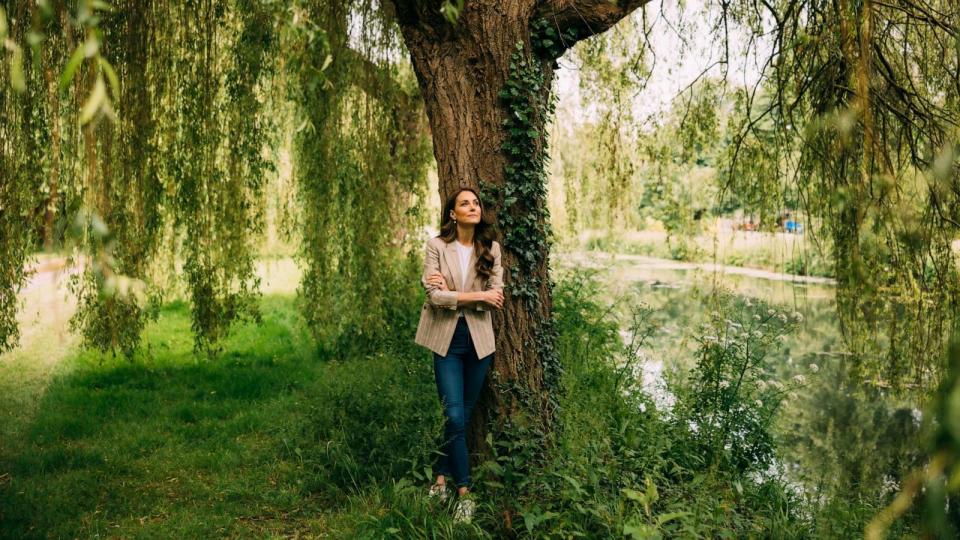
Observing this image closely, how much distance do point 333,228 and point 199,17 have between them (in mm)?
1899

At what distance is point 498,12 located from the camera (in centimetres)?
387

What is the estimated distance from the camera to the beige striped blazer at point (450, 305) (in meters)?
3.71

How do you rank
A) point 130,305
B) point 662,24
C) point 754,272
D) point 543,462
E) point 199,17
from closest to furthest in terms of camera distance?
point 543,462, point 130,305, point 199,17, point 662,24, point 754,272

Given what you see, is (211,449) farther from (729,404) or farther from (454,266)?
(729,404)

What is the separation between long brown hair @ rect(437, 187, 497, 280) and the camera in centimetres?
380

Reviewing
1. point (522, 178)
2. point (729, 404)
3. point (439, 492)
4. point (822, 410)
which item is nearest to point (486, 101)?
point (522, 178)

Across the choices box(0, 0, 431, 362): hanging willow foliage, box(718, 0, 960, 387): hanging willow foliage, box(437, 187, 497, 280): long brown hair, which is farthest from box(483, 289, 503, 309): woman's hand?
box(718, 0, 960, 387): hanging willow foliage

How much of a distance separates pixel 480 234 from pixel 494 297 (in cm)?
39

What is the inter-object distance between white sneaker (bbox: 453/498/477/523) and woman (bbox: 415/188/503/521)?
4.3 inches

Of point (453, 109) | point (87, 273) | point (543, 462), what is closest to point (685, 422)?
point (543, 462)

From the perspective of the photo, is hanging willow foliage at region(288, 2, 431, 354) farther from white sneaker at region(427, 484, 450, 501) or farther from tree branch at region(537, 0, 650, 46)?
white sneaker at region(427, 484, 450, 501)

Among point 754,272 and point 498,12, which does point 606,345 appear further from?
point 754,272

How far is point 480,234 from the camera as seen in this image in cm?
387

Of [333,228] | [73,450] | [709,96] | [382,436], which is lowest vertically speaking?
[73,450]
